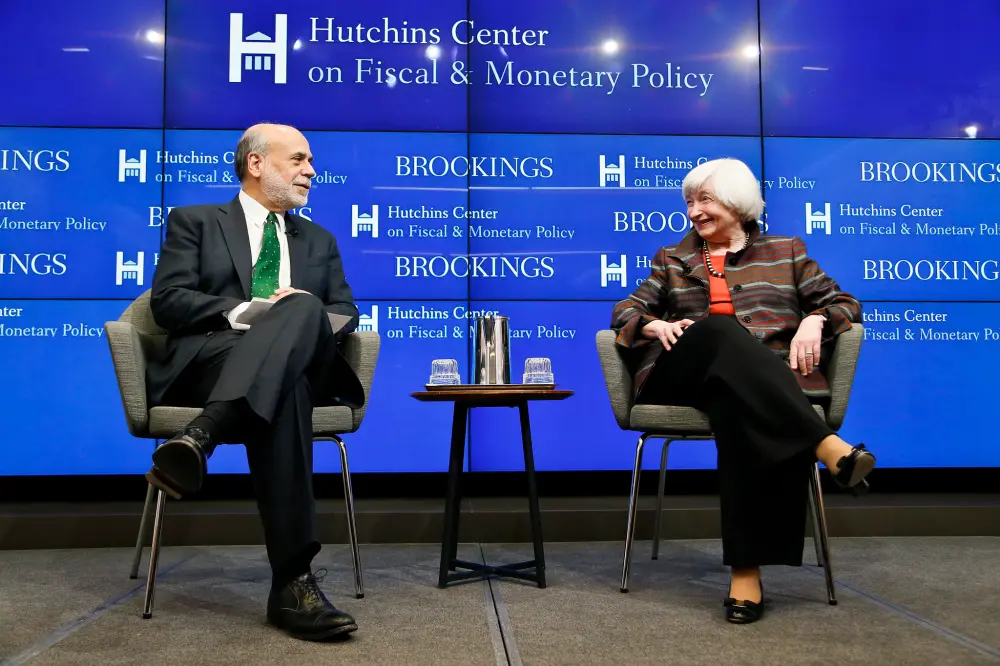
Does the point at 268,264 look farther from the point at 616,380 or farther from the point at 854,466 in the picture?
the point at 854,466

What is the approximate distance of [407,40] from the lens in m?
3.70

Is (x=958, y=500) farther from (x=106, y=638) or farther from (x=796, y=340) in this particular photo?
(x=106, y=638)

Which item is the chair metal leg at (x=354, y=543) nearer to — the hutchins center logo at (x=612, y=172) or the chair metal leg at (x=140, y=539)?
the chair metal leg at (x=140, y=539)

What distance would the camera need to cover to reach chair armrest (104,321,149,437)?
2168 millimetres

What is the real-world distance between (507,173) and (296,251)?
1398 millimetres

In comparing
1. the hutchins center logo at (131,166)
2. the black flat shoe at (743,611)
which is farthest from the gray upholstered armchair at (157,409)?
the hutchins center logo at (131,166)

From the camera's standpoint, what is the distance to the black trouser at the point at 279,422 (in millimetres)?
1809

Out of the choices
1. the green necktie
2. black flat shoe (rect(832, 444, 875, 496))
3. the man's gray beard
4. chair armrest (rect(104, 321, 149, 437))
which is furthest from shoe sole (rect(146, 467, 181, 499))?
black flat shoe (rect(832, 444, 875, 496))

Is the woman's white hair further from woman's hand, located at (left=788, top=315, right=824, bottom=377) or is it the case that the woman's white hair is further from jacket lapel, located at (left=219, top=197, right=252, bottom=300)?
jacket lapel, located at (left=219, top=197, right=252, bottom=300)

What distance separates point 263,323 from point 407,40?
2.19 meters

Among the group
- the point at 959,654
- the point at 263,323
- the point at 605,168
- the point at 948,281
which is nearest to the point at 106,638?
the point at 263,323

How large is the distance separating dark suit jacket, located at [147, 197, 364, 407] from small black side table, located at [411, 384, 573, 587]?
0.92 feet

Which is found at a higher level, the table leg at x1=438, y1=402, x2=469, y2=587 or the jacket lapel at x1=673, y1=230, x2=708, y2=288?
the jacket lapel at x1=673, y1=230, x2=708, y2=288

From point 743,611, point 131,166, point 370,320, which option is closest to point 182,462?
point 743,611
